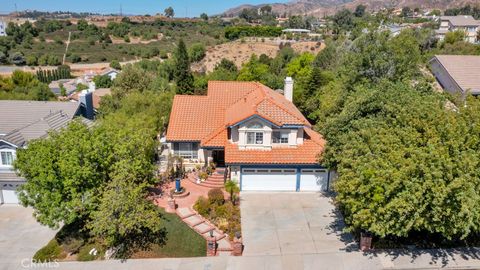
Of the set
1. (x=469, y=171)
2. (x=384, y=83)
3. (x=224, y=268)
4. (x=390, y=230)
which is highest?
(x=384, y=83)

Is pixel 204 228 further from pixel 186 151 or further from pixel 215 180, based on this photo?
pixel 186 151

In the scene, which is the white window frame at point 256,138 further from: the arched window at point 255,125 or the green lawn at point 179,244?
the green lawn at point 179,244

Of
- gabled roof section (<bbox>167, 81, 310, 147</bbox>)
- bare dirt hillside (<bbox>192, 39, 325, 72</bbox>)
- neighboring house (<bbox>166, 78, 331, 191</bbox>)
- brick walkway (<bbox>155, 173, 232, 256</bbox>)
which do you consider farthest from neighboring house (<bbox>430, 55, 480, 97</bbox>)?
bare dirt hillside (<bbox>192, 39, 325, 72</bbox>)

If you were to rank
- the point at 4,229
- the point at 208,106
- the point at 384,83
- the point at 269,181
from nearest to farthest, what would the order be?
the point at 4,229, the point at 384,83, the point at 269,181, the point at 208,106

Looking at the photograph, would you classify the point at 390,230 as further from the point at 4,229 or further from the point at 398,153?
the point at 4,229

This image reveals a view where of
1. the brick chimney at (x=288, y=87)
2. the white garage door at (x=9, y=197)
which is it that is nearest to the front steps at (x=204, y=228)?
the white garage door at (x=9, y=197)

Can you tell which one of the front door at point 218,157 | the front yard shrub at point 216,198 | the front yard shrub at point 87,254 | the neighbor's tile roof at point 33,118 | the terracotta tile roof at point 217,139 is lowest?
the front yard shrub at point 87,254

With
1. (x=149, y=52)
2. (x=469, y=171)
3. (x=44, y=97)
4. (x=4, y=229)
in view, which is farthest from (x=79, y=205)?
(x=149, y=52)

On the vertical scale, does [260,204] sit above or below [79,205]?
below
